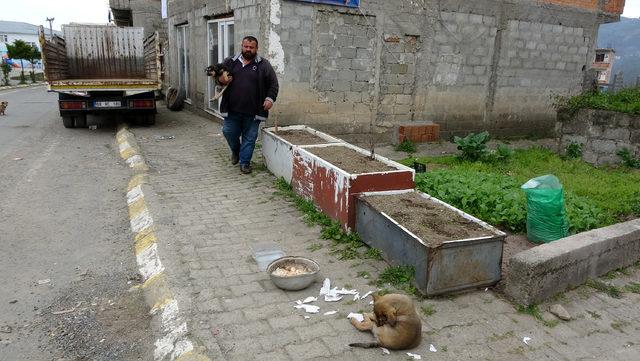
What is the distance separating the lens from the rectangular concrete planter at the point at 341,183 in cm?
458

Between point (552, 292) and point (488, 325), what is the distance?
0.78 metres

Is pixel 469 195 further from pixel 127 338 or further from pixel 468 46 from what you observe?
pixel 468 46

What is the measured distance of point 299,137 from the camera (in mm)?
6973

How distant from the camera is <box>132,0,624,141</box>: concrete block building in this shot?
8.63 meters

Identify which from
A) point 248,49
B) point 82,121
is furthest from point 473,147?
point 82,121

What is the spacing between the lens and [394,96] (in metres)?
9.88

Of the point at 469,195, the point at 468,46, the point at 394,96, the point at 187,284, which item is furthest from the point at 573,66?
the point at 187,284

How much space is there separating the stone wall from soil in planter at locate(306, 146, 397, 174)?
5.24 metres

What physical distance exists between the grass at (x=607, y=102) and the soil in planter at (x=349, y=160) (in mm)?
5273

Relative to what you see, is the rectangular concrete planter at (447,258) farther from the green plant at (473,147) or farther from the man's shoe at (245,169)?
the green plant at (473,147)

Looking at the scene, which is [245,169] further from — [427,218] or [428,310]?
[428,310]

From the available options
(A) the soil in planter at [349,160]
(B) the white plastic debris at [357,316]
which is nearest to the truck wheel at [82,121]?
(A) the soil in planter at [349,160]

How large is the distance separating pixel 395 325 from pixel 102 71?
12.3m

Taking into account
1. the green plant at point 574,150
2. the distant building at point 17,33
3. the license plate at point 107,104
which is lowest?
the green plant at point 574,150
